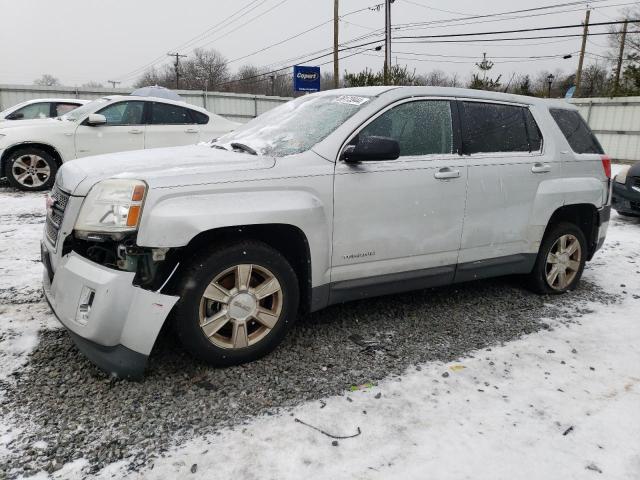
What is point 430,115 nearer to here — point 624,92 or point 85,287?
point 85,287

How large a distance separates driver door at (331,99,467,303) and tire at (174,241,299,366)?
0.41 meters

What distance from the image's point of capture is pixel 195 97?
2352 centimetres

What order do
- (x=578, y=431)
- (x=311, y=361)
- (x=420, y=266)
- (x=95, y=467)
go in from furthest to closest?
(x=420, y=266) < (x=311, y=361) < (x=578, y=431) < (x=95, y=467)

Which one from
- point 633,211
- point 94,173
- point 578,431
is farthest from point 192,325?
point 633,211

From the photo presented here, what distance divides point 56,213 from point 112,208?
1.91 ft

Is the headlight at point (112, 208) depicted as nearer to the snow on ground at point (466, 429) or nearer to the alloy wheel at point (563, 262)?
the snow on ground at point (466, 429)

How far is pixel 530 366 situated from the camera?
10.4 ft

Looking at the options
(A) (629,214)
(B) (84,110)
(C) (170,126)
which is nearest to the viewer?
(A) (629,214)

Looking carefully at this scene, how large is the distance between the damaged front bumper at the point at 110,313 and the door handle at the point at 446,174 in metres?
1.99

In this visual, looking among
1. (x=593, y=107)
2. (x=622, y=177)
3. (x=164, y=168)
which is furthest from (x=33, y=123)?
(x=593, y=107)

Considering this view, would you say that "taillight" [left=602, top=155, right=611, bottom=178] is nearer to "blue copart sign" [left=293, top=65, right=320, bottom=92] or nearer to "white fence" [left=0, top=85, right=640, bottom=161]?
"blue copart sign" [left=293, top=65, right=320, bottom=92]

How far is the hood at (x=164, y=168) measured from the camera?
104 inches

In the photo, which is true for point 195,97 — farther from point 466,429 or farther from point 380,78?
point 466,429

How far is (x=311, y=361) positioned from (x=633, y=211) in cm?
713
